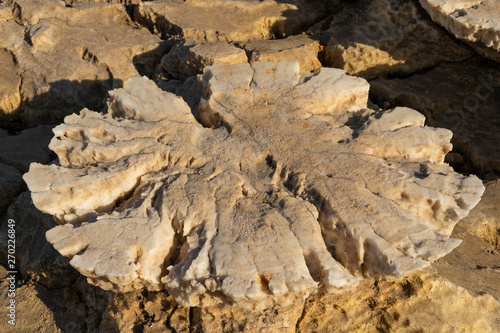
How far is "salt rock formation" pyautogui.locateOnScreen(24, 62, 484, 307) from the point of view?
2408mm

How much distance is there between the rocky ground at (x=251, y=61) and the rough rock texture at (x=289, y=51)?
2 centimetres

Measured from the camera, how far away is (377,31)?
204 inches

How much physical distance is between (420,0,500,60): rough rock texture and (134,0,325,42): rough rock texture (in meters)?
2.17

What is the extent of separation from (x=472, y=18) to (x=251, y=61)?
2.21 meters

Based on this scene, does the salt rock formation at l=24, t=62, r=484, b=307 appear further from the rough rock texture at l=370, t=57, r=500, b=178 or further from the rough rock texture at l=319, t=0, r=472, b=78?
the rough rock texture at l=319, t=0, r=472, b=78

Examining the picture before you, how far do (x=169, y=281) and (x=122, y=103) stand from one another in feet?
5.98

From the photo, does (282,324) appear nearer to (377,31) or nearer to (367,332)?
(367,332)

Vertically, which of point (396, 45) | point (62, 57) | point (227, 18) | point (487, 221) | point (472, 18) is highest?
point (472, 18)

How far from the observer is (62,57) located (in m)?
5.41

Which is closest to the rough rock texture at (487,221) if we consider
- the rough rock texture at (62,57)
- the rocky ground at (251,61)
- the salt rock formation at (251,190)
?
the rocky ground at (251,61)

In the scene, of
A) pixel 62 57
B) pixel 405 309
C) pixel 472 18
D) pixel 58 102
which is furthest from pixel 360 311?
pixel 62 57

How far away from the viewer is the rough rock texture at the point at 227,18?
5527 mm

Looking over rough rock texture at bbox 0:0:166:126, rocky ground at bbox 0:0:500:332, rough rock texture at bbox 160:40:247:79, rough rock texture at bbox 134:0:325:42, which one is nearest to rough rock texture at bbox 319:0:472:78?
rocky ground at bbox 0:0:500:332

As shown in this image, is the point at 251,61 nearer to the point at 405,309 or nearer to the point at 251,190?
the point at 251,190
